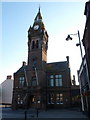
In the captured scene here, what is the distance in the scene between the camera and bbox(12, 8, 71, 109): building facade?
32312 millimetres

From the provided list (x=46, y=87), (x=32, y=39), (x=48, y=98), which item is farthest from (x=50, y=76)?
(x=32, y=39)

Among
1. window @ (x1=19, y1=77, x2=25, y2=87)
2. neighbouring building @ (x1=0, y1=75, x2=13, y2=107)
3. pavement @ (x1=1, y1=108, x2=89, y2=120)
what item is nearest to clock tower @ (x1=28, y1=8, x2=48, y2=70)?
window @ (x1=19, y1=77, x2=25, y2=87)

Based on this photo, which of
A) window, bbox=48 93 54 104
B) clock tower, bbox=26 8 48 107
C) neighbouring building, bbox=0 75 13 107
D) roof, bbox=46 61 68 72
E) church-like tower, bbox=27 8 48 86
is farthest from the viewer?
neighbouring building, bbox=0 75 13 107

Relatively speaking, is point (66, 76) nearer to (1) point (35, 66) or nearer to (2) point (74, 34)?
(1) point (35, 66)

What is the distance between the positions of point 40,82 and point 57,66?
7869 mm

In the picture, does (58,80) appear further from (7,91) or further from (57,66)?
(7,91)

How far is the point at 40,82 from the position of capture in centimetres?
3366

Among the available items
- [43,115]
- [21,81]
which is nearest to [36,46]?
[21,81]

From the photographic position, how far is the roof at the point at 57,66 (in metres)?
36.9

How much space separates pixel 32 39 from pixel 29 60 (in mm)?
6592

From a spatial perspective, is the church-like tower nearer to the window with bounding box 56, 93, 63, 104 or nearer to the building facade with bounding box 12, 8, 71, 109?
the building facade with bounding box 12, 8, 71, 109

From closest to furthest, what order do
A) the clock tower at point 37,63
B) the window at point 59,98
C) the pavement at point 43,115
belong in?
1. the pavement at point 43,115
2. the clock tower at point 37,63
3. the window at point 59,98

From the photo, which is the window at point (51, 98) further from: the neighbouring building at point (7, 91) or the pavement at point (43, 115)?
the neighbouring building at point (7, 91)

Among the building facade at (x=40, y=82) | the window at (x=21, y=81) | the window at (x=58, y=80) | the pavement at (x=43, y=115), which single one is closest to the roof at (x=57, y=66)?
the building facade at (x=40, y=82)
